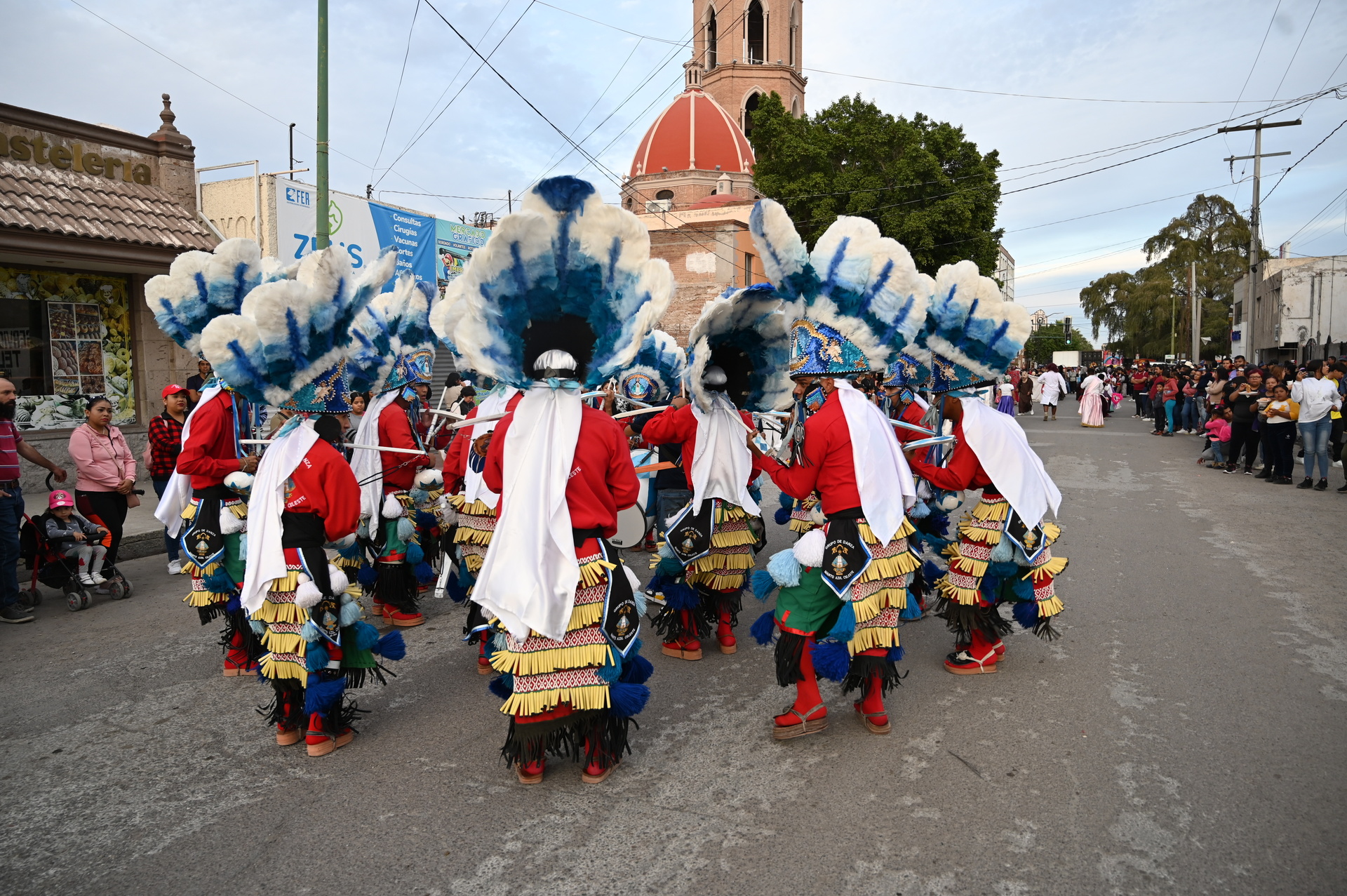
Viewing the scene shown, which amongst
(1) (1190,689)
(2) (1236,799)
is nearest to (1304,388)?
(1) (1190,689)

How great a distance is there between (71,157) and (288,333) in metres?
10.2

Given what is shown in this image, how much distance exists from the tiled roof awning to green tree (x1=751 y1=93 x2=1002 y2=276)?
2404cm

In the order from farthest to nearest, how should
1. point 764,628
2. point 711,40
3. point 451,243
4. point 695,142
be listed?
point 711,40, point 695,142, point 451,243, point 764,628

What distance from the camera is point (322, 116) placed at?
9969 millimetres

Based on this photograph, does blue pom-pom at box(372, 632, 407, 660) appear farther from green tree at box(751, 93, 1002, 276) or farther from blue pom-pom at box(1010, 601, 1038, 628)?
green tree at box(751, 93, 1002, 276)

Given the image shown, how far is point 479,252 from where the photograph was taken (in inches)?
140

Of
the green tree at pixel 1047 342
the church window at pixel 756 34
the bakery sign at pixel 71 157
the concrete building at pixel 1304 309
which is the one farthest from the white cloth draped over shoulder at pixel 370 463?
the green tree at pixel 1047 342

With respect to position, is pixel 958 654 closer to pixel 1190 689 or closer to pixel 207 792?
pixel 1190 689

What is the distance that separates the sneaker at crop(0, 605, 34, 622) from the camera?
627 centimetres

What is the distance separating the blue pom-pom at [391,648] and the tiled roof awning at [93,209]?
28.4ft

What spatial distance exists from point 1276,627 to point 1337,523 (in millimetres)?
4819

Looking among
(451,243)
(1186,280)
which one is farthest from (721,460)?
(1186,280)

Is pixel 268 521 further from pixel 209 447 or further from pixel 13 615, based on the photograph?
pixel 13 615

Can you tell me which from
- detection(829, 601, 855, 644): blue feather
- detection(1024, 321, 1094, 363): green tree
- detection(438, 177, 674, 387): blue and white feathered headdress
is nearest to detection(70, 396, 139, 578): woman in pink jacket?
detection(438, 177, 674, 387): blue and white feathered headdress
